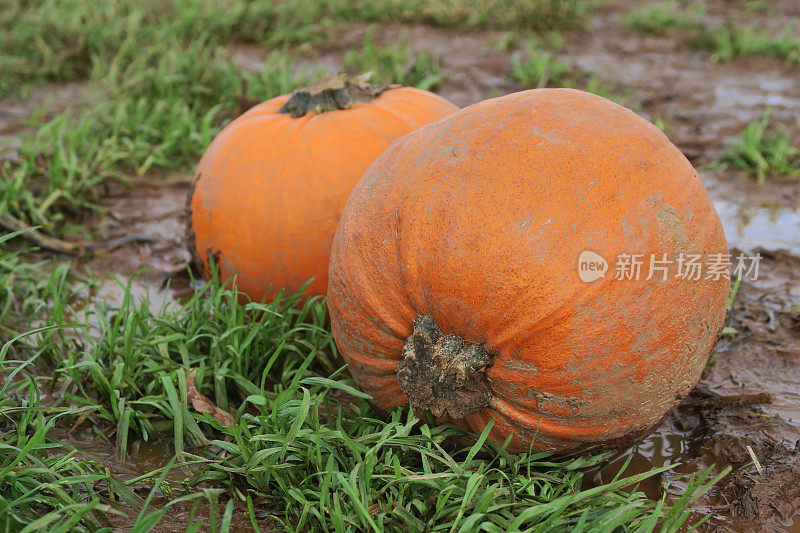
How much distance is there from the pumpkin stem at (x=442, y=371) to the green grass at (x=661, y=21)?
6393 mm

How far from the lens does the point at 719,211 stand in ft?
12.7

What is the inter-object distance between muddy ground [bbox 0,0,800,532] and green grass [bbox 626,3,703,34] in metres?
0.11

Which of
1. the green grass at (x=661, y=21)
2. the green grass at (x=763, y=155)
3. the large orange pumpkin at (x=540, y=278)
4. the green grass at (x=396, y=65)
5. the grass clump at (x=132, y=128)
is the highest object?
the large orange pumpkin at (x=540, y=278)

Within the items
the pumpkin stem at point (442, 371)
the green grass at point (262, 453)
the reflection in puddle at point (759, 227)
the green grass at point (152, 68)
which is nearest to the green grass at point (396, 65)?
the green grass at point (152, 68)

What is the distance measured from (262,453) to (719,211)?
2901 millimetres

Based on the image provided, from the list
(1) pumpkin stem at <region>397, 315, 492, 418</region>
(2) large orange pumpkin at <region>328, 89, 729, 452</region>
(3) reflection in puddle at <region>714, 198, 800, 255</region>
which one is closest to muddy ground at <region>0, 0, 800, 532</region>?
(3) reflection in puddle at <region>714, 198, 800, 255</region>

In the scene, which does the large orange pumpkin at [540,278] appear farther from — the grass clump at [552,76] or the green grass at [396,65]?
the grass clump at [552,76]

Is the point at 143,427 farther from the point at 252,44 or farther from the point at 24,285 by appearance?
the point at 252,44

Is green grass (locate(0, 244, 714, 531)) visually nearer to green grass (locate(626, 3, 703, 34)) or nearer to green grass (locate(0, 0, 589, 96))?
green grass (locate(0, 0, 589, 96))

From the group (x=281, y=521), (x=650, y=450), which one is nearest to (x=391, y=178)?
(x=281, y=521)

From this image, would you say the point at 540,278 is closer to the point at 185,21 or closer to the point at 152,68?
the point at 152,68

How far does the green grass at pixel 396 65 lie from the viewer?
5.46m

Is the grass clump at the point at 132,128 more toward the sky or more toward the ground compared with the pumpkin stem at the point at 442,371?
more toward the ground

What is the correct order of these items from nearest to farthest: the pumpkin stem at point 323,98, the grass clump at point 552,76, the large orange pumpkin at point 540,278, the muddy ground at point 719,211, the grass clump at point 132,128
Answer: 1. the large orange pumpkin at point 540,278
2. the muddy ground at point 719,211
3. the pumpkin stem at point 323,98
4. the grass clump at point 132,128
5. the grass clump at point 552,76
